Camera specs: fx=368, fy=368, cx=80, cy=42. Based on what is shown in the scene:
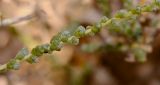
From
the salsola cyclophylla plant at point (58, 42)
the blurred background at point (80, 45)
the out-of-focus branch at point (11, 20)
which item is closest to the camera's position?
the salsola cyclophylla plant at point (58, 42)

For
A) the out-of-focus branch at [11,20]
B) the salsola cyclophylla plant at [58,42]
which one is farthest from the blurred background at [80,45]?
the salsola cyclophylla plant at [58,42]

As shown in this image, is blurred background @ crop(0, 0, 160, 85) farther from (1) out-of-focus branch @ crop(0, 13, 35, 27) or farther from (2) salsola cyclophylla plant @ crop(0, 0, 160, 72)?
(2) salsola cyclophylla plant @ crop(0, 0, 160, 72)

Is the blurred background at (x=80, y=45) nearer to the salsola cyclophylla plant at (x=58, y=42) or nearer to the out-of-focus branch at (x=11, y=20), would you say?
the out-of-focus branch at (x=11, y=20)

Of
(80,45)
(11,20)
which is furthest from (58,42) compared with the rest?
(80,45)

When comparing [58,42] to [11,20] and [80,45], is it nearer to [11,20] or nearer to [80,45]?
[11,20]

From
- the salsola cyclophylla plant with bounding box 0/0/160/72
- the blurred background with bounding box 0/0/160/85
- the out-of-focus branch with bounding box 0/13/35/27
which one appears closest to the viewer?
the salsola cyclophylla plant with bounding box 0/0/160/72

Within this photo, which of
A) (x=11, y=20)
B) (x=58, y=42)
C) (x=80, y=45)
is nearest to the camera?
(x=58, y=42)

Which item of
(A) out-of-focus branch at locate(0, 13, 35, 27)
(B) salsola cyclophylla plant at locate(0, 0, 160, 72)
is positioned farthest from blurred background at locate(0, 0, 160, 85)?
(B) salsola cyclophylla plant at locate(0, 0, 160, 72)

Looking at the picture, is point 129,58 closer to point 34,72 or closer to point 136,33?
point 136,33

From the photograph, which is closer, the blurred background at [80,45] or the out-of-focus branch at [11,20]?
the out-of-focus branch at [11,20]
